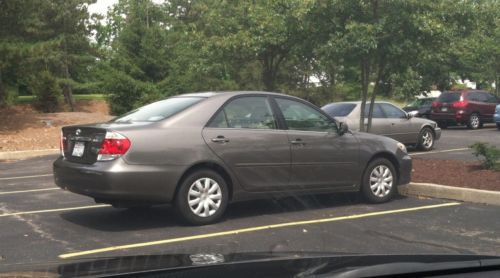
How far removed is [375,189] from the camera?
8.54 m

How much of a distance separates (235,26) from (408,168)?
15132 mm

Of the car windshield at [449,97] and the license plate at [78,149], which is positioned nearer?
the license plate at [78,149]

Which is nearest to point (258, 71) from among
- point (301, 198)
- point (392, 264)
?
point (301, 198)

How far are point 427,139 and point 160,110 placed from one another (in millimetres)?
10321

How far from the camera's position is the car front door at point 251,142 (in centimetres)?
720

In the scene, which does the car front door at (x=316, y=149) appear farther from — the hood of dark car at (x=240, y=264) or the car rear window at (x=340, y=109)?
the car rear window at (x=340, y=109)

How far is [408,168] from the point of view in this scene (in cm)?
883

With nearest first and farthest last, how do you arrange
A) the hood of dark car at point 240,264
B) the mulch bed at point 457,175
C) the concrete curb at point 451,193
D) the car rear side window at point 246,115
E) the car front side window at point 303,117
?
the hood of dark car at point 240,264
the car rear side window at point 246,115
the car front side window at point 303,117
the concrete curb at point 451,193
the mulch bed at point 457,175

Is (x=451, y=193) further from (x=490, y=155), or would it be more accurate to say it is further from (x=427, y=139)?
(x=427, y=139)

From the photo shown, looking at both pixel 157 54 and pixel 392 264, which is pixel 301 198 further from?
pixel 157 54

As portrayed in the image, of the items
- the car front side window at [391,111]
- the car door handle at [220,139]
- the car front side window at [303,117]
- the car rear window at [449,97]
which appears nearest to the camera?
the car door handle at [220,139]

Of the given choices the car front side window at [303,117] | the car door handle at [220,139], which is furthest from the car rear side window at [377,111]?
the car door handle at [220,139]

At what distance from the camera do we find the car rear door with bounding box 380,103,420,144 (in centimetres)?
1545

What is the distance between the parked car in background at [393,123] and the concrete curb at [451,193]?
5.50 m
